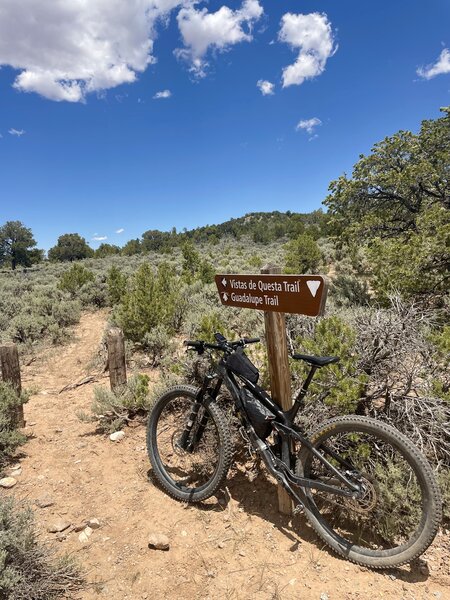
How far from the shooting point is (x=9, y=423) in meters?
4.06

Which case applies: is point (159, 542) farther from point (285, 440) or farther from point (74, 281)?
point (74, 281)

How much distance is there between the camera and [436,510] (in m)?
2.01

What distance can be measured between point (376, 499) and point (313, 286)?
141 cm

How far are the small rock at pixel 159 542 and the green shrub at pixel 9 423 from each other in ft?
6.67

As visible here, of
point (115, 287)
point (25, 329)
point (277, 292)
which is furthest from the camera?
point (115, 287)

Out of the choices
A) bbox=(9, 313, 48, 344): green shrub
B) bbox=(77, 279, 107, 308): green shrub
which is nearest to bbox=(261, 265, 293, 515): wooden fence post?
bbox=(9, 313, 48, 344): green shrub

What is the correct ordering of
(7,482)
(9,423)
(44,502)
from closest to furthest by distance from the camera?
(44,502)
(7,482)
(9,423)

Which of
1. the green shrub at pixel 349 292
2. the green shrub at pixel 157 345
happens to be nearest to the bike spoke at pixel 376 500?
the green shrub at pixel 157 345

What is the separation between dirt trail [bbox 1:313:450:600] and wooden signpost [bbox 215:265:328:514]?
0.37 meters

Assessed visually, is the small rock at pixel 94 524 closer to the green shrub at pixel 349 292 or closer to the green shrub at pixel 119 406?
the green shrub at pixel 119 406

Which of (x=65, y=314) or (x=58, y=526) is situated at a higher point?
(x=65, y=314)

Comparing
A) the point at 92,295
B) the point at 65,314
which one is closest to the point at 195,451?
the point at 65,314

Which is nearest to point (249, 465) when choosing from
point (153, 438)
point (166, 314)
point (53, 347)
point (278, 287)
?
point (153, 438)

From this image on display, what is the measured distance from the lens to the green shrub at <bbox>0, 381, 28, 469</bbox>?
3811 millimetres
